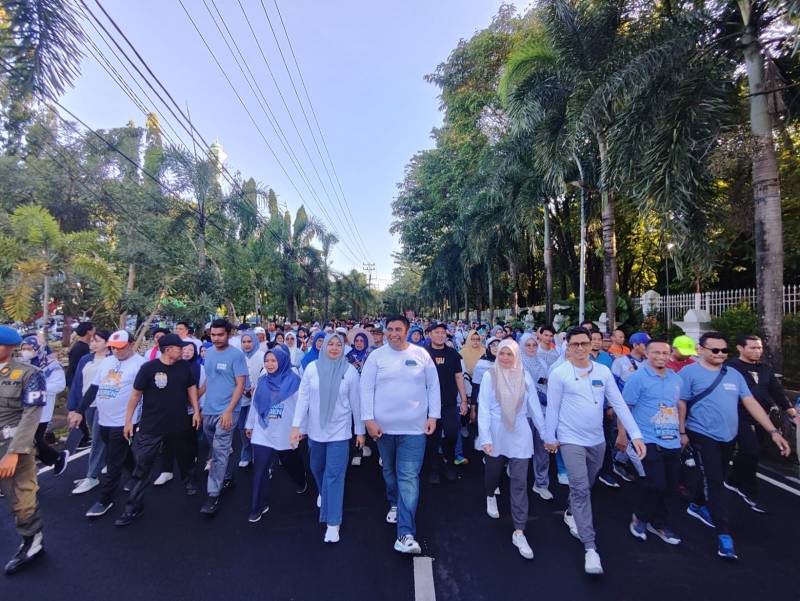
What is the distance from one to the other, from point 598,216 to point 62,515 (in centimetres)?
1970

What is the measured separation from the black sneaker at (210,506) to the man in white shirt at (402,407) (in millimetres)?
1812

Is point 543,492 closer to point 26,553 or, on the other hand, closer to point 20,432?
point 26,553

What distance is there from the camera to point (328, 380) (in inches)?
141

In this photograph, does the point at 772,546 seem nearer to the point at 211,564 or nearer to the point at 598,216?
the point at 211,564

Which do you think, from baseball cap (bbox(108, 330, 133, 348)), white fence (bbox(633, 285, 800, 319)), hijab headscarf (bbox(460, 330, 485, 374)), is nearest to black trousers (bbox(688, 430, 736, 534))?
hijab headscarf (bbox(460, 330, 485, 374))

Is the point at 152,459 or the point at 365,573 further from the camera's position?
the point at 152,459

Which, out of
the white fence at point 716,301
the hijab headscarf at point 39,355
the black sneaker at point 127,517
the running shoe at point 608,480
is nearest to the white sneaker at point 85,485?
the black sneaker at point 127,517

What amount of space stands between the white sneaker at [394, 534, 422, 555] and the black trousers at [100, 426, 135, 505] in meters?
2.93

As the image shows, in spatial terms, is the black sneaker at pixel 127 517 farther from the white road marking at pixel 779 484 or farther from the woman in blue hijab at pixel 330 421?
the white road marking at pixel 779 484

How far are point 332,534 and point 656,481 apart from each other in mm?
2875

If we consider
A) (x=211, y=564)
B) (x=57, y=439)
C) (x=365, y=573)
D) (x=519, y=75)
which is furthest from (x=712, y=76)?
(x=57, y=439)

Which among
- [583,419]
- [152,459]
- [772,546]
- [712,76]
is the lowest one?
[772,546]

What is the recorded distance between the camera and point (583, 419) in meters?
3.20

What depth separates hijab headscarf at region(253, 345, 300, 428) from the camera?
3896 millimetres
